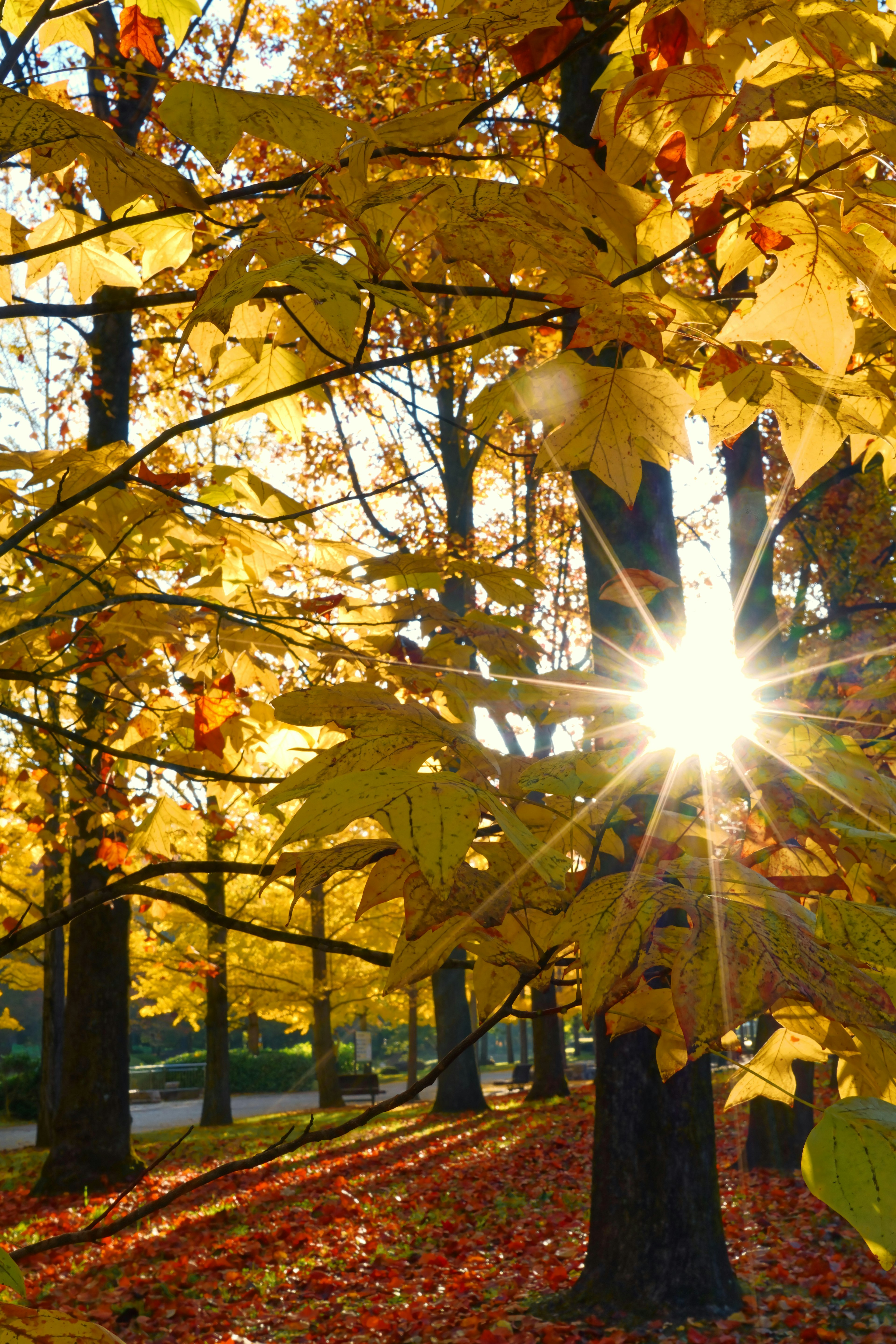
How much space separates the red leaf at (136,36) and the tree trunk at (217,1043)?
56.7 feet

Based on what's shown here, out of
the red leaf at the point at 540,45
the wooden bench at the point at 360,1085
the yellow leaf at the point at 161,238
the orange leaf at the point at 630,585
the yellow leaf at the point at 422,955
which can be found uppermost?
the red leaf at the point at 540,45

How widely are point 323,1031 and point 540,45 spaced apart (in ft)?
77.9

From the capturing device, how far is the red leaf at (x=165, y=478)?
91.3 inches

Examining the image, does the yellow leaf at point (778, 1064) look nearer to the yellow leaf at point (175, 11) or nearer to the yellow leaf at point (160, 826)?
the yellow leaf at point (160, 826)

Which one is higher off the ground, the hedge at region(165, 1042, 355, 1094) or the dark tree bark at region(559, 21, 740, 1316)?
the dark tree bark at region(559, 21, 740, 1316)

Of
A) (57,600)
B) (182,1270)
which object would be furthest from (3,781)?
(57,600)

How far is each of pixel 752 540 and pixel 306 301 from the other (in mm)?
8184

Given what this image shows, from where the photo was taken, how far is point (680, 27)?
1614 millimetres

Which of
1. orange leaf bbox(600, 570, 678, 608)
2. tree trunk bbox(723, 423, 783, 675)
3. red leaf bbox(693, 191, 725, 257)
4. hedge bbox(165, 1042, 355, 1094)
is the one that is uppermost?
tree trunk bbox(723, 423, 783, 675)

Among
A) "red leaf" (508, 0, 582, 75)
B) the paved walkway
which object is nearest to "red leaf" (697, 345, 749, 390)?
"red leaf" (508, 0, 582, 75)

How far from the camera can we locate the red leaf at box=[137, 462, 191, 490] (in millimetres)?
2318

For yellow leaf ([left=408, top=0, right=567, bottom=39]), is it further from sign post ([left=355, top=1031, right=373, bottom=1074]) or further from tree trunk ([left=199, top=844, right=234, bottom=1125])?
sign post ([left=355, top=1031, right=373, bottom=1074])

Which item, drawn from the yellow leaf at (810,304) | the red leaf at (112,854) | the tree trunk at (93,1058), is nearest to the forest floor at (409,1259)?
the tree trunk at (93,1058)

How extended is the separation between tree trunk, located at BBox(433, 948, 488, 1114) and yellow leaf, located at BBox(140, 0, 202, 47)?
14183mm
